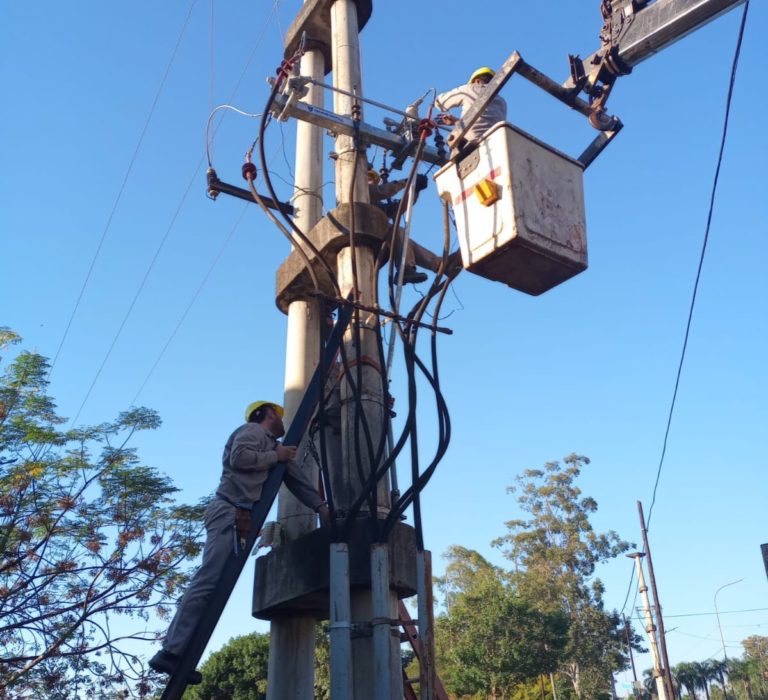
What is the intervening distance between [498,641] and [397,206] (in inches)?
948

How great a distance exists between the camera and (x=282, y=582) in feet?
16.2

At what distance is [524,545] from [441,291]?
Result: 3173 centimetres

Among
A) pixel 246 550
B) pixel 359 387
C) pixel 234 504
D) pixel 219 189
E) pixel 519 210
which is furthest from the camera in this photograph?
pixel 219 189

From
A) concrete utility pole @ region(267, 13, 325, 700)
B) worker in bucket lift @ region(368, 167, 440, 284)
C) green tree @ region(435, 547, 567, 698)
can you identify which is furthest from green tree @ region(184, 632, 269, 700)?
worker in bucket lift @ region(368, 167, 440, 284)

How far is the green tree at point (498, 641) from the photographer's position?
87.9 feet

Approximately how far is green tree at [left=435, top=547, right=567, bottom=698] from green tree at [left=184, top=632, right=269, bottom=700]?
289 inches

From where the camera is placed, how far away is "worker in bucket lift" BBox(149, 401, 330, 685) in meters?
3.96

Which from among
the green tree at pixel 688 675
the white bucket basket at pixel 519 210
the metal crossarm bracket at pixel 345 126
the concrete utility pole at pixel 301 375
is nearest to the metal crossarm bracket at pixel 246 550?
the concrete utility pole at pixel 301 375

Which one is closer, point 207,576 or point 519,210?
point 519,210

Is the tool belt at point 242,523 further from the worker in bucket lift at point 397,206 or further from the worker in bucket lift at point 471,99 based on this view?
the worker in bucket lift at point 471,99

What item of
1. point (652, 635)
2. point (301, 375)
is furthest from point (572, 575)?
point (301, 375)

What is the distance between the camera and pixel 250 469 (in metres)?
4.48

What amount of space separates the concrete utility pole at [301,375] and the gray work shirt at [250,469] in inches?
31.5

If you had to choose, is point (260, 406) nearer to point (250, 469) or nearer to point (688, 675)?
point (250, 469)
